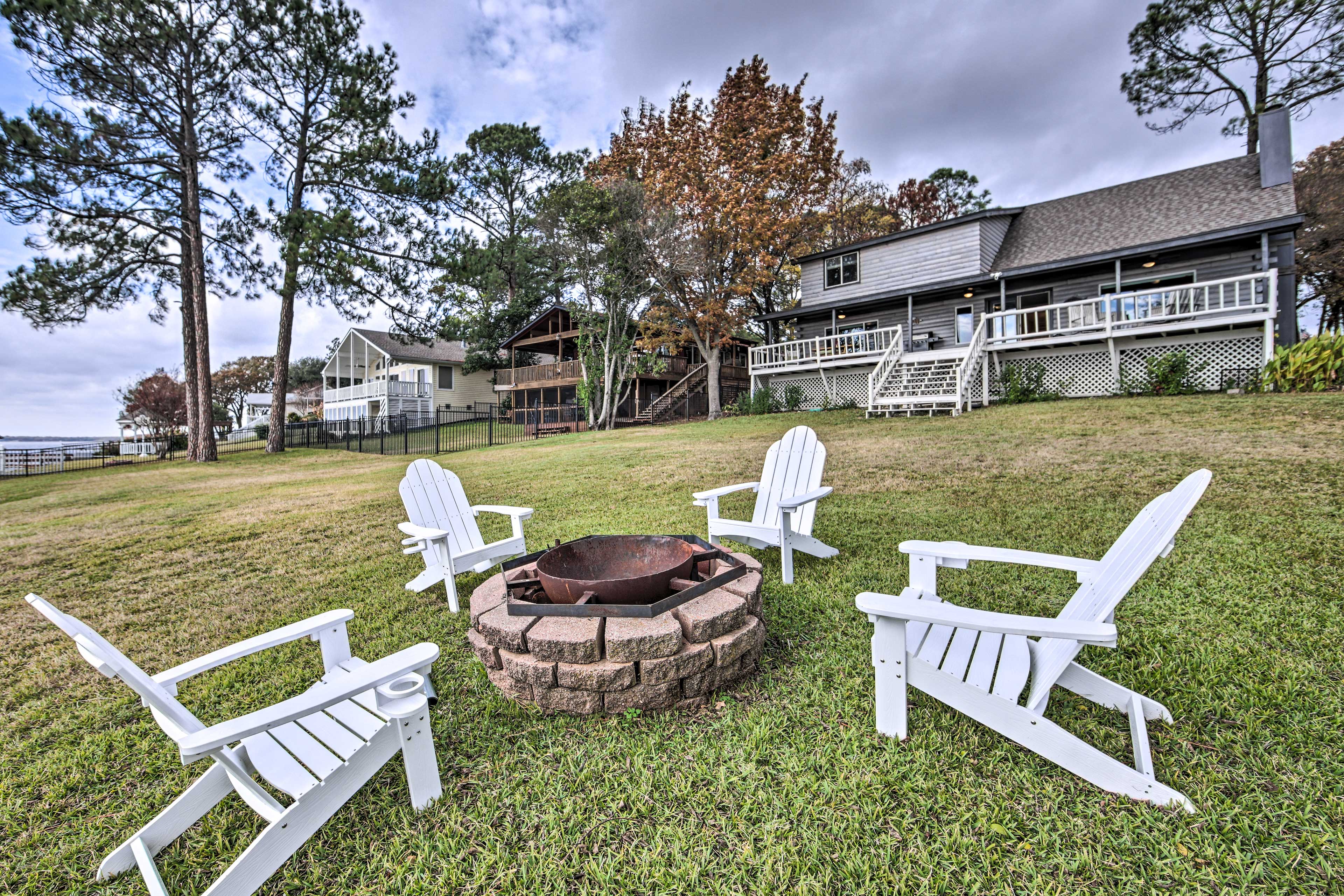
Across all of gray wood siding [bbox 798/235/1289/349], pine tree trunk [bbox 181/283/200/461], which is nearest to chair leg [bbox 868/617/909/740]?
gray wood siding [bbox 798/235/1289/349]

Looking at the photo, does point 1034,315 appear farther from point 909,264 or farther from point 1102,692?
point 1102,692

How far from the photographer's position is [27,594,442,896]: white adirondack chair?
4.59 feet

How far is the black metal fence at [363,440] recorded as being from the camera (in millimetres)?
17734

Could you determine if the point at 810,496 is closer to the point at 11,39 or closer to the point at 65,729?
the point at 65,729

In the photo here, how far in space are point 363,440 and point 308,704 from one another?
1936 centimetres

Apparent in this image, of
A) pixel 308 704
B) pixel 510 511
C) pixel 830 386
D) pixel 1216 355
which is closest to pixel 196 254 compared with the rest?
pixel 510 511

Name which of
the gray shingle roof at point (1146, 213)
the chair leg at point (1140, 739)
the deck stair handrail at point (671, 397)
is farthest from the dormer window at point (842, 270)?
the chair leg at point (1140, 739)

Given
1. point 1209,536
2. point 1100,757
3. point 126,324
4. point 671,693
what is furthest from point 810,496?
point 126,324

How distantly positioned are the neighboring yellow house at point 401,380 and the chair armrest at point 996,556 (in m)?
28.2

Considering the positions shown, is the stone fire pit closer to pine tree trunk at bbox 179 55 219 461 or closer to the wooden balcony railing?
pine tree trunk at bbox 179 55 219 461

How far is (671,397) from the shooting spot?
21.9 meters

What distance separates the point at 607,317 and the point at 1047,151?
18710 mm

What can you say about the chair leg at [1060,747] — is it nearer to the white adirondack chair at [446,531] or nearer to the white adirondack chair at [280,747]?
the white adirondack chair at [280,747]

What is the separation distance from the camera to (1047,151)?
2094 centimetres
